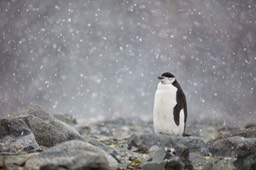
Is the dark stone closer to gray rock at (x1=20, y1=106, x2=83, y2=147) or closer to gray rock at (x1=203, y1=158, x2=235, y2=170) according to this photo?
gray rock at (x1=20, y1=106, x2=83, y2=147)

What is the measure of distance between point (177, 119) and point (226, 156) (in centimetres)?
150

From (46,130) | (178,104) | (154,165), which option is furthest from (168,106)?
(154,165)

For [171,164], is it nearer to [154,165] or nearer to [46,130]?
[154,165]

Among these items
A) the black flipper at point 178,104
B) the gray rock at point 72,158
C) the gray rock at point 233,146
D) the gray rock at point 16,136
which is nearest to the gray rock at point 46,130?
the gray rock at point 16,136

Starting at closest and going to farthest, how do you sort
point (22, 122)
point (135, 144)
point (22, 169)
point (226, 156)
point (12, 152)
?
point (22, 169)
point (12, 152)
point (22, 122)
point (226, 156)
point (135, 144)

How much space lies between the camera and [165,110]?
889cm

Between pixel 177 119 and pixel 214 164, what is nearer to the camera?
pixel 214 164

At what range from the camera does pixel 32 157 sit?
5.72 metres

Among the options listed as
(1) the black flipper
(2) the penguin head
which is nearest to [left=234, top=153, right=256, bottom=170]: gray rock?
(1) the black flipper

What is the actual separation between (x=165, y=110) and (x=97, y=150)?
3.32m

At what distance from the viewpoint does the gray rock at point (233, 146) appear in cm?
751

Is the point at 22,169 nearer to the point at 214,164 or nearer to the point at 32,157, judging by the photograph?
the point at 32,157

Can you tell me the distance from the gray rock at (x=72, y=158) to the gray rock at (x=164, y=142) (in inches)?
99.2

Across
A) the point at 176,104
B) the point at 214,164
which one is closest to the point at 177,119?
the point at 176,104
